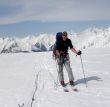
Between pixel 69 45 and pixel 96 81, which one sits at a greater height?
pixel 69 45

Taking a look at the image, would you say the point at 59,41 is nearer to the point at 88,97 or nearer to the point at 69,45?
the point at 69,45

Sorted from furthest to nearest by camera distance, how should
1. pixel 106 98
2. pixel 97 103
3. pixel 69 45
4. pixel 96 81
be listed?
pixel 96 81
pixel 69 45
pixel 106 98
pixel 97 103

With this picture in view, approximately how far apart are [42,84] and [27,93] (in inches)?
97.8

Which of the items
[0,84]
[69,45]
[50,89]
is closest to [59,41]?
[69,45]

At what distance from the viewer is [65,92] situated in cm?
1345

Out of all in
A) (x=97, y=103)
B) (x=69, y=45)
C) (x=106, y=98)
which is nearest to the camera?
(x=97, y=103)

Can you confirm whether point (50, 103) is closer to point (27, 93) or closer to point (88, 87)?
point (27, 93)

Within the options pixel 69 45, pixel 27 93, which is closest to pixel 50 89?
pixel 27 93

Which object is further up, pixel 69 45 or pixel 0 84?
pixel 69 45

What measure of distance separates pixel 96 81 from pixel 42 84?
262 cm

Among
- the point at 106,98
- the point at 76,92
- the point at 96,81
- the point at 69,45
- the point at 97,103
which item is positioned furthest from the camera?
the point at 96,81

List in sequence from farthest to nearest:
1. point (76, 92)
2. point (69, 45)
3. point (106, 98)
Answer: point (69, 45) → point (76, 92) → point (106, 98)

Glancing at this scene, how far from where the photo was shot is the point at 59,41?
1409cm

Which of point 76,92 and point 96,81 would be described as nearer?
point 76,92
